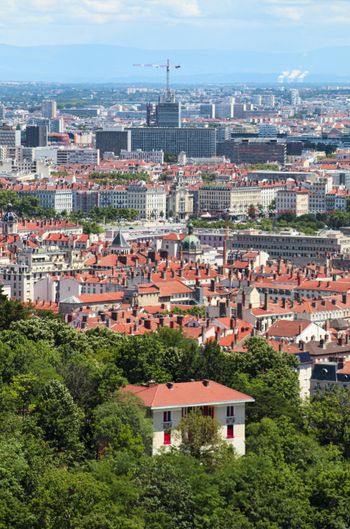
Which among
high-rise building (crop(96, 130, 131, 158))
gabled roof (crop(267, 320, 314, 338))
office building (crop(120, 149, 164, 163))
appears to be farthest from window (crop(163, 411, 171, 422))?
high-rise building (crop(96, 130, 131, 158))

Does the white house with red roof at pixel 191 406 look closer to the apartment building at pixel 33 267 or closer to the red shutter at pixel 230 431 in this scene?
the red shutter at pixel 230 431

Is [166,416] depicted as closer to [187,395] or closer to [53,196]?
[187,395]

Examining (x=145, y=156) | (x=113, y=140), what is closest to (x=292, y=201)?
(x=145, y=156)

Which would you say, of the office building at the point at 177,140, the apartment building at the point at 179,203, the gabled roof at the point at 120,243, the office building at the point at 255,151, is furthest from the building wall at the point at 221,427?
the office building at the point at 177,140

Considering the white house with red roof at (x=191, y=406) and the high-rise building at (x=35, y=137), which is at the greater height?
the white house with red roof at (x=191, y=406)

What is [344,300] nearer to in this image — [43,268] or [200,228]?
[43,268]

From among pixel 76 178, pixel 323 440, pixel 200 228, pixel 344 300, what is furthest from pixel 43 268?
pixel 76 178

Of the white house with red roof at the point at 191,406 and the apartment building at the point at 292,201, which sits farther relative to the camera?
the apartment building at the point at 292,201
